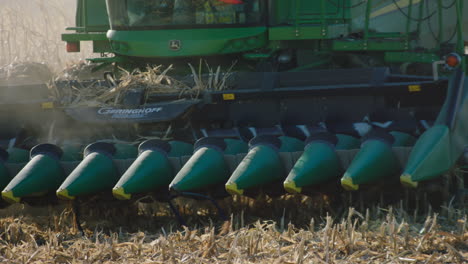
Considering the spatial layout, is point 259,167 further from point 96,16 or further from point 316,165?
point 96,16

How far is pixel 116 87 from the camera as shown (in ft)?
19.7

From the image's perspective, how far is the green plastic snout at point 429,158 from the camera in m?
4.42

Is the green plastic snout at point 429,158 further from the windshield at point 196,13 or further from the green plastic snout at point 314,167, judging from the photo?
the windshield at point 196,13

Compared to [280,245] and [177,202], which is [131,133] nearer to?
[177,202]

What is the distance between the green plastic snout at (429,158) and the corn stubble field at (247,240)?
231 mm

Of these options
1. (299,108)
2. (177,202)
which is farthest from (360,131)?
(177,202)

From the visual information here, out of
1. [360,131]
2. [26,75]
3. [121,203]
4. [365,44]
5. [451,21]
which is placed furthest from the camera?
[26,75]

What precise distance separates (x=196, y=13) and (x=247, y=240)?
10.3ft

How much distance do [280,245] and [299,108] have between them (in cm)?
186

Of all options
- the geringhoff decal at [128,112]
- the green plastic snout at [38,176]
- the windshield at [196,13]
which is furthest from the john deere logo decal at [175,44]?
the green plastic snout at [38,176]

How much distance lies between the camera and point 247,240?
4.03 metres

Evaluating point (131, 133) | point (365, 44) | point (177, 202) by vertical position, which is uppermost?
point (365, 44)

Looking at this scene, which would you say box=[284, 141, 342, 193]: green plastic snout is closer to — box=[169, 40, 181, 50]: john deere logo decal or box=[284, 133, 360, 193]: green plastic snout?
box=[284, 133, 360, 193]: green plastic snout

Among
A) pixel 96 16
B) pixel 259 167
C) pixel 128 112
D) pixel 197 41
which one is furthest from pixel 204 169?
pixel 96 16
